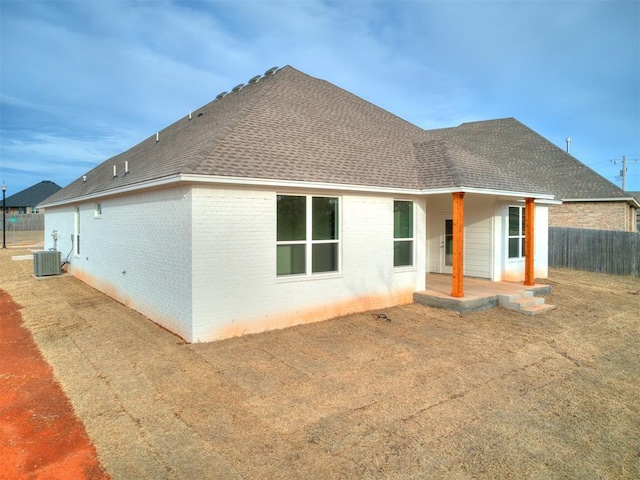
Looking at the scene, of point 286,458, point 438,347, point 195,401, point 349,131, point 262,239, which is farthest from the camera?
point 349,131

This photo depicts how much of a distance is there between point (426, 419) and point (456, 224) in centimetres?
643

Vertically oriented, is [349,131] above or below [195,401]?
above

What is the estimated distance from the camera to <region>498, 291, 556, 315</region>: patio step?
1052cm

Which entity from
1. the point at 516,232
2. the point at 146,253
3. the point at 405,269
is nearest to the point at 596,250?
the point at 516,232

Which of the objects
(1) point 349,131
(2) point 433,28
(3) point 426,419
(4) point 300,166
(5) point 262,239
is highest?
(2) point 433,28

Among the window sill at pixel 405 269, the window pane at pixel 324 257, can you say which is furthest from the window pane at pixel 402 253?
the window pane at pixel 324 257

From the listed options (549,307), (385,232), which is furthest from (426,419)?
(549,307)

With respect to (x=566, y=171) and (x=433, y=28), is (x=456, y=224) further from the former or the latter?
(x=566, y=171)

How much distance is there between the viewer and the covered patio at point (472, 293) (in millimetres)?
10320

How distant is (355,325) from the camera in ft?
30.0

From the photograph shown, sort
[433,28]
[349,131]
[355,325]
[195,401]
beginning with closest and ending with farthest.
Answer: [195,401]
[355,325]
[349,131]
[433,28]

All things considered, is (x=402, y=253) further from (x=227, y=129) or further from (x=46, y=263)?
(x=46, y=263)

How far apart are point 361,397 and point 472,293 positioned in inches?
265

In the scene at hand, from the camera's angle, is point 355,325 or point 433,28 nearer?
point 355,325
